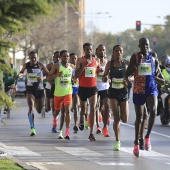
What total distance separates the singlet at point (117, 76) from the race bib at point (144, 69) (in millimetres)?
1394

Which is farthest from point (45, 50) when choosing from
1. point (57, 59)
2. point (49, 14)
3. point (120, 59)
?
point (49, 14)

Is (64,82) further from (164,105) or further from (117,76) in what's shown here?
(164,105)

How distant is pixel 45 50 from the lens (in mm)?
76688

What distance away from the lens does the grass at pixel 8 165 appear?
10.5 meters

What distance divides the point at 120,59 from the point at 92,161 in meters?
2.80

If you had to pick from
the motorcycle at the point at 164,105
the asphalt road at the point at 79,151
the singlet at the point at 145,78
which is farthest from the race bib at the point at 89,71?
the motorcycle at the point at 164,105

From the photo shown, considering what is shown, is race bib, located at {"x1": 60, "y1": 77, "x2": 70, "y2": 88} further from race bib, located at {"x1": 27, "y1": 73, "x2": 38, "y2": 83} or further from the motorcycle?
the motorcycle

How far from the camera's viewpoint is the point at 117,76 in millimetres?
14578

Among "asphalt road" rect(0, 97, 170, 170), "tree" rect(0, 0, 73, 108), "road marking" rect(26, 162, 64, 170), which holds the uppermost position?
"tree" rect(0, 0, 73, 108)

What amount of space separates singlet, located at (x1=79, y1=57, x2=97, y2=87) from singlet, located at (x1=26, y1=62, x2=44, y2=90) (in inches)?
73.2

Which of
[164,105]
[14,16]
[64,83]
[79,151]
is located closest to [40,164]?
[79,151]

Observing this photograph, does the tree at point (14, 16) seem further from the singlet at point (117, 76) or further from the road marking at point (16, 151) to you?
the singlet at point (117, 76)

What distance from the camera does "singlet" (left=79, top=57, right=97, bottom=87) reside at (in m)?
16.3

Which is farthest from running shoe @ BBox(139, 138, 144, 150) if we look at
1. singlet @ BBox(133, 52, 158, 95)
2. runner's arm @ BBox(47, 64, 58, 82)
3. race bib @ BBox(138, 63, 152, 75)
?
runner's arm @ BBox(47, 64, 58, 82)
